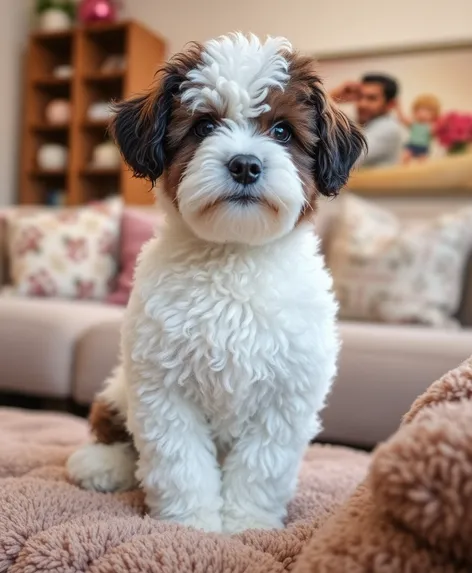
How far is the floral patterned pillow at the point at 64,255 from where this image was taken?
2928 millimetres

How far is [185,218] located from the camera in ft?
3.49

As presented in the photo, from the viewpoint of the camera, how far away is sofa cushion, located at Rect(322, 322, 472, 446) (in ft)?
5.80

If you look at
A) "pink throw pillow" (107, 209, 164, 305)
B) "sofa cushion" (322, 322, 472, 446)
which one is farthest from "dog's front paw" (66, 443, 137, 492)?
"pink throw pillow" (107, 209, 164, 305)

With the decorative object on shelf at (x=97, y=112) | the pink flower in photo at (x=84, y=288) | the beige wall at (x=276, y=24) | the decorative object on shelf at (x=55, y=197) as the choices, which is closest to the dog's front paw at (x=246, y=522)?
the pink flower in photo at (x=84, y=288)

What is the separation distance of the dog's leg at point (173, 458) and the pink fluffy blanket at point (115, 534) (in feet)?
0.21

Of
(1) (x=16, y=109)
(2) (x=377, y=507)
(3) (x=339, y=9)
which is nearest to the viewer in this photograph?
(2) (x=377, y=507)

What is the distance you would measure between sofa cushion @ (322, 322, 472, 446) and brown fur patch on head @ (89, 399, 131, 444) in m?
0.71

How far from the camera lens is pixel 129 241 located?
9.73 ft

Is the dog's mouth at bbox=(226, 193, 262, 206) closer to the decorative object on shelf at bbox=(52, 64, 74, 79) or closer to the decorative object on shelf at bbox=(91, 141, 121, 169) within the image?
the decorative object on shelf at bbox=(91, 141, 121, 169)

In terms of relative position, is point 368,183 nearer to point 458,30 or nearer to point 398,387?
point 458,30

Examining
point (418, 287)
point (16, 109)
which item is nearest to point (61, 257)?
point (418, 287)

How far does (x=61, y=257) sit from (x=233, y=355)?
2059 mm

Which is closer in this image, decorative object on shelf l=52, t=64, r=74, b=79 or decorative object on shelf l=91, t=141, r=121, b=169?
decorative object on shelf l=91, t=141, r=121, b=169

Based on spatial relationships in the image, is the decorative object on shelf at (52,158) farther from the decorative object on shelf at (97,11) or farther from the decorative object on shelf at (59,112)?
the decorative object on shelf at (97,11)
